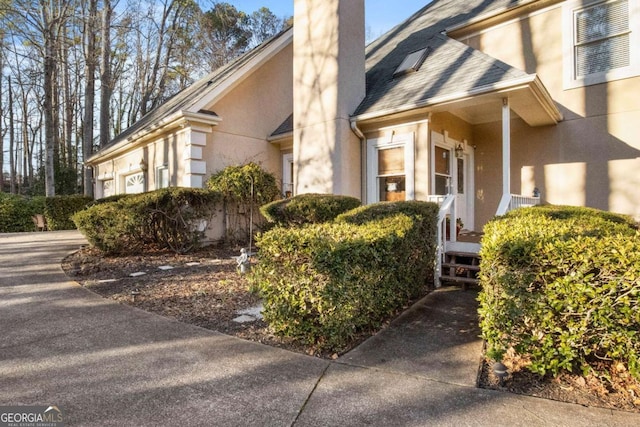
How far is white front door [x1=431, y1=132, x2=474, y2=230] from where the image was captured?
25.1 feet

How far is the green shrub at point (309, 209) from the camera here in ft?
22.0

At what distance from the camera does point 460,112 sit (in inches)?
316

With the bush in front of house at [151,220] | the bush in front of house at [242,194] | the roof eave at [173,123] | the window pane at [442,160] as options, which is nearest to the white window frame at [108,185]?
the roof eave at [173,123]

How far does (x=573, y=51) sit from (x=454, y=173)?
11.2 feet

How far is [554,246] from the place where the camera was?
2.72 m

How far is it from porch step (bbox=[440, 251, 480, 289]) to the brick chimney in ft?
9.35

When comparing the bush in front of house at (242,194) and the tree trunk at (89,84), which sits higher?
the tree trunk at (89,84)

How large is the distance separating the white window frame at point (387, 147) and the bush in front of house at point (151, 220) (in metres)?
3.62

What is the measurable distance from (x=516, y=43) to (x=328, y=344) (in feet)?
28.5

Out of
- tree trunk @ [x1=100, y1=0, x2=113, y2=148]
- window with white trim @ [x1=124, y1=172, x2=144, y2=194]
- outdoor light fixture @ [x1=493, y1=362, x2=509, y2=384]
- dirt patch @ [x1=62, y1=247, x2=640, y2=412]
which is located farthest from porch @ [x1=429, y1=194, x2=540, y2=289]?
tree trunk @ [x1=100, y1=0, x2=113, y2=148]

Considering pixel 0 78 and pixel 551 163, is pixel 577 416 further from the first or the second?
pixel 0 78

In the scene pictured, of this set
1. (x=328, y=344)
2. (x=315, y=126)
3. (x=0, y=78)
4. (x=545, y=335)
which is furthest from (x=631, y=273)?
(x=0, y=78)

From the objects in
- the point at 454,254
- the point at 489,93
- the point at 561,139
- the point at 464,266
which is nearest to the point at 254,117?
the point at 489,93

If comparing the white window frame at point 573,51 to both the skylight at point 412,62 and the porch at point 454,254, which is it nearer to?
the skylight at point 412,62
